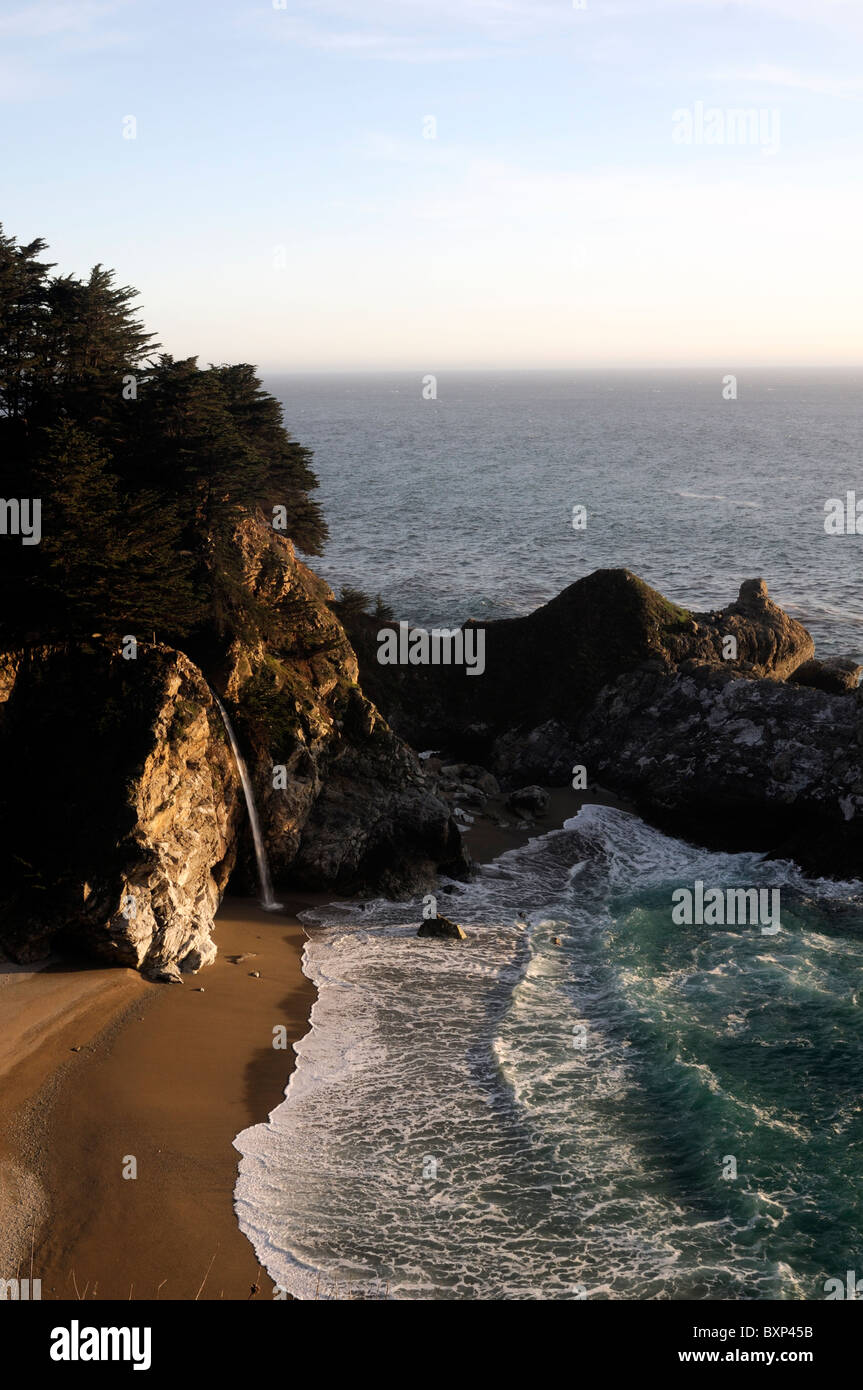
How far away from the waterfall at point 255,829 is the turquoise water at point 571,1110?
6.27 feet

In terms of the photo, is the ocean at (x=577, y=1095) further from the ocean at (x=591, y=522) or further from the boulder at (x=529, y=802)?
the ocean at (x=591, y=522)

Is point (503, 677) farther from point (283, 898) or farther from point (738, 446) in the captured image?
point (738, 446)

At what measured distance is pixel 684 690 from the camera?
36750 mm

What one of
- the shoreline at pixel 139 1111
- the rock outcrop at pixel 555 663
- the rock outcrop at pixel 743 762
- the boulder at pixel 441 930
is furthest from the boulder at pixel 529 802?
the shoreline at pixel 139 1111

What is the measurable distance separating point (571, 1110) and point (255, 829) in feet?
37.5

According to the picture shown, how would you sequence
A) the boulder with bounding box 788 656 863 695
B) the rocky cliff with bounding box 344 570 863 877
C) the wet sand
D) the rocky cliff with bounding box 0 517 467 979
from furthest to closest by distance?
the boulder with bounding box 788 656 863 695, the rocky cliff with bounding box 344 570 863 877, the rocky cliff with bounding box 0 517 467 979, the wet sand

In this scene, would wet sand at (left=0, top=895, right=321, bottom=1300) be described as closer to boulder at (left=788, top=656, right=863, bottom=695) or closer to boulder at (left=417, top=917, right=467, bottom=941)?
boulder at (left=417, top=917, right=467, bottom=941)

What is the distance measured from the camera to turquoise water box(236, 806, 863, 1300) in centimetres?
1567

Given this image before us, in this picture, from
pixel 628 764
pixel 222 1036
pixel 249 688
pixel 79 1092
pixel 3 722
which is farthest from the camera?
pixel 628 764

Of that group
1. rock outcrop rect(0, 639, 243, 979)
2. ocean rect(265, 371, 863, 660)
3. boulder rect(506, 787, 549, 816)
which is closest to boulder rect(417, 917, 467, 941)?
rock outcrop rect(0, 639, 243, 979)

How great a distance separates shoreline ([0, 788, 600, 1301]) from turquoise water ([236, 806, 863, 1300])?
24.3 inches

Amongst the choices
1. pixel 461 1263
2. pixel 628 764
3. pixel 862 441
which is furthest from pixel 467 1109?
pixel 862 441

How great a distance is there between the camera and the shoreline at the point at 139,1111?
50.2ft

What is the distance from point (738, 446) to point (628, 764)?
442ft
